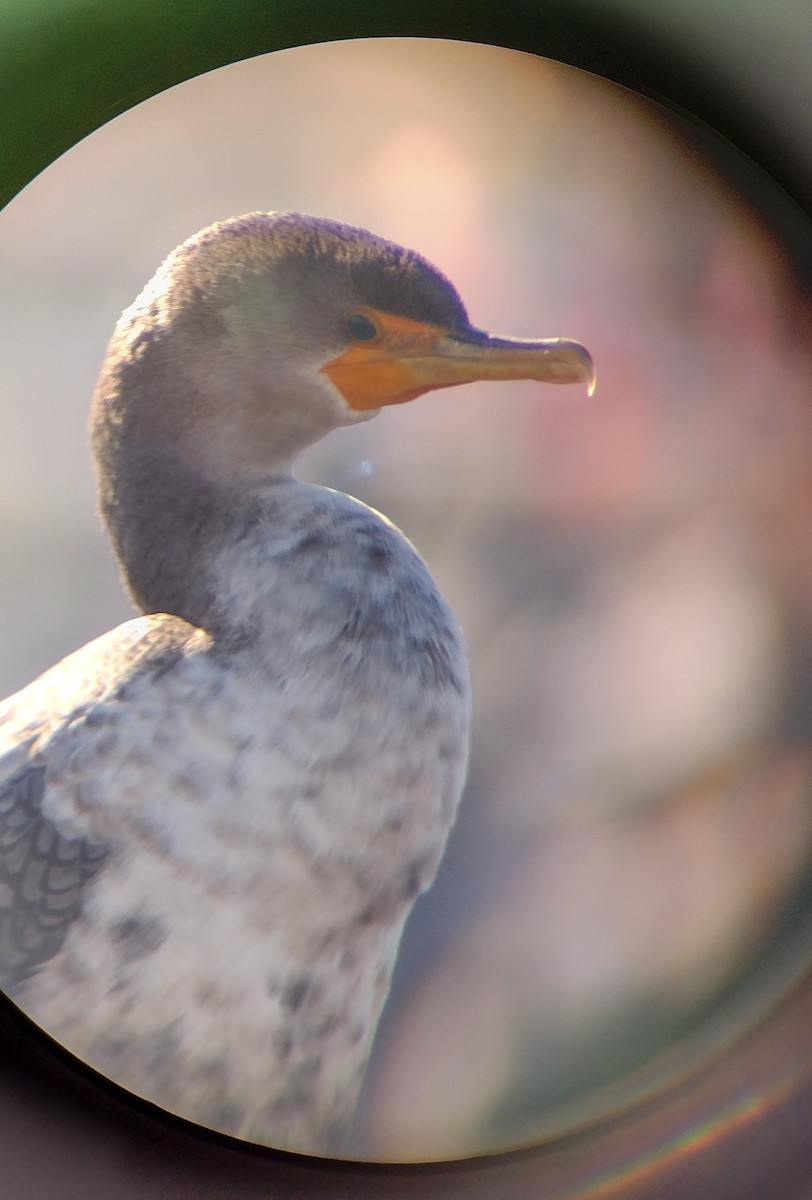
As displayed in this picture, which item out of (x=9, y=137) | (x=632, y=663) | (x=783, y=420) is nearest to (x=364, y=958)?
(x=632, y=663)

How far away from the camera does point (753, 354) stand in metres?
0.76

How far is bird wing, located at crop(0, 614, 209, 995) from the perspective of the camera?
684 millimetres

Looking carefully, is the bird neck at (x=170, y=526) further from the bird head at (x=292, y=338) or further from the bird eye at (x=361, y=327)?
the bird eye at (x=361, y=327)

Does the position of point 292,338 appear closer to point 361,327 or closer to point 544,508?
point 361,327

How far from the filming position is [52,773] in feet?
2.26

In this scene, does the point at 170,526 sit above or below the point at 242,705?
above

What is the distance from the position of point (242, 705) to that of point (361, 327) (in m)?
0.28

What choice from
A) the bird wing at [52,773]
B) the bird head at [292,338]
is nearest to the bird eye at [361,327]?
the bird head at [292,338]

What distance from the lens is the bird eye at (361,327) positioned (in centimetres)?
69

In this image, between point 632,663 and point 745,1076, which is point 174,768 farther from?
point 745,1076

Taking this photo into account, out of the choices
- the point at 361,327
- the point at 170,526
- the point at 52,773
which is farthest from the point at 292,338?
the point at 52,773

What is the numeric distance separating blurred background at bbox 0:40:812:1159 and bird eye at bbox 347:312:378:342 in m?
0.06

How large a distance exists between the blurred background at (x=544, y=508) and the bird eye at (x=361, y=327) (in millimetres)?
61

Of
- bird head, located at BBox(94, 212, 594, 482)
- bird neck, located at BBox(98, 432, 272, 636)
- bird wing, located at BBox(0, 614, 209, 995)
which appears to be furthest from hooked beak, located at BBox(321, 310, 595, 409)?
bird wing, located at BBox(0, 614, 209, 995)
